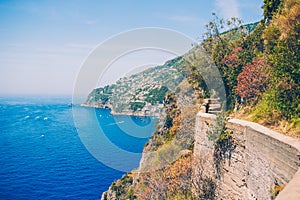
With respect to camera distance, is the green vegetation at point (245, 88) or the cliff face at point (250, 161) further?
the green vegetation at point (245, 88)

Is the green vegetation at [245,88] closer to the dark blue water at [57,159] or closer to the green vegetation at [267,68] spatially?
the green vegetation at [267,68]

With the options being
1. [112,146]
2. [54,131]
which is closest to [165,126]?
[112,146]

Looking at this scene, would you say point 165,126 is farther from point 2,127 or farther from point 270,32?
point 2,127

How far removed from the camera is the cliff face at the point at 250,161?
4.81m

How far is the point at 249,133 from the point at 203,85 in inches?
405

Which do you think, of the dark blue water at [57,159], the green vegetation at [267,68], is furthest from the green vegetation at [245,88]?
the dark blue water at [57,159]

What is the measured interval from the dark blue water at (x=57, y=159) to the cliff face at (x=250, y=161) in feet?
85.4

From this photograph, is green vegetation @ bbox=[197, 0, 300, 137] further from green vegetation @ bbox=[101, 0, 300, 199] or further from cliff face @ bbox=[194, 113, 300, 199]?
cliff face @ bbox=[194, 113, 300, 199]

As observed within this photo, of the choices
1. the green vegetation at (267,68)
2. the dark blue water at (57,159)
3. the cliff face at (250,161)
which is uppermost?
the green vegetation at (267,68)

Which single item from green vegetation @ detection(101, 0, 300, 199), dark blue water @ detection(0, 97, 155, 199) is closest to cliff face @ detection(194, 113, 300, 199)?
green vegetation @ detection(101, 0, 300, 199)

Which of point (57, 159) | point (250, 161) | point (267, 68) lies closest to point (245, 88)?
point (267, 68)

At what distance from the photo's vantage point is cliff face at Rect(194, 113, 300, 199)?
4812mm

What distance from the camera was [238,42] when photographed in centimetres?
1565

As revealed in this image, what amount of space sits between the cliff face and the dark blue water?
26.0 meters
